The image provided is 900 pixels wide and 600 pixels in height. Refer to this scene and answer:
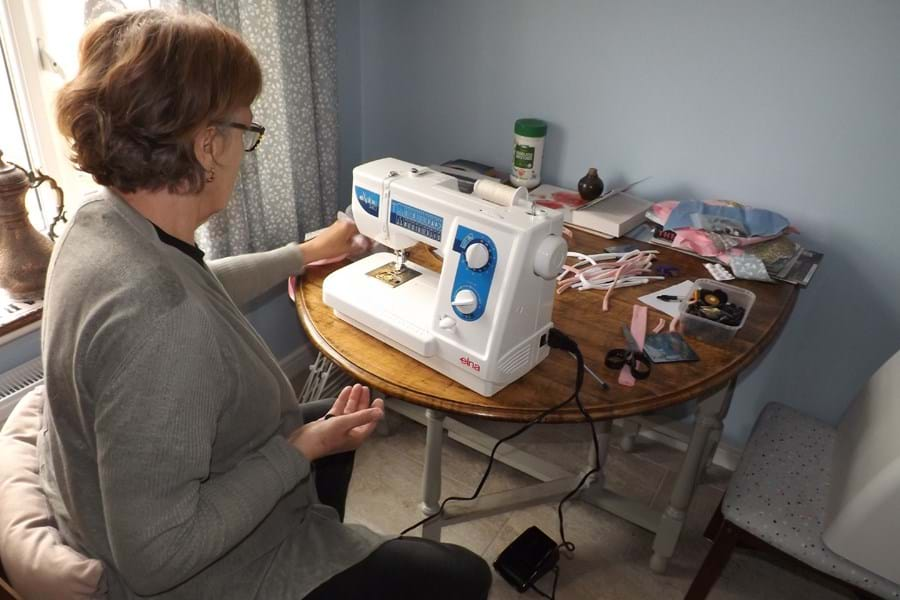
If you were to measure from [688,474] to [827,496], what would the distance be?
32 centimetres

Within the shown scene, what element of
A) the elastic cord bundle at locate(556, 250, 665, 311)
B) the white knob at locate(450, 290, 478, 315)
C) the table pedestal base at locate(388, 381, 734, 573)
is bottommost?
the table pedestal base at locate(388, 381, 734, 573)

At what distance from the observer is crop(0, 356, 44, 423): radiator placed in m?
1.42

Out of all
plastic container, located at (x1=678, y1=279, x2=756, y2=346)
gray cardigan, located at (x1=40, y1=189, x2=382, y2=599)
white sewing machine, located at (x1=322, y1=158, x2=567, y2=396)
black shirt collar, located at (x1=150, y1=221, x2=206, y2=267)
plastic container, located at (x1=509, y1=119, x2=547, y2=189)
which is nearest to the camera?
gray cardigan, located at (x1=40, y1=189, x2=382, y2=599)

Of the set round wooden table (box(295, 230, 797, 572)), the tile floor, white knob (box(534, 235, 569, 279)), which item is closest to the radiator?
round wooden table (box(295, 230, 797, 572))

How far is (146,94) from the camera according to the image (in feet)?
2.74

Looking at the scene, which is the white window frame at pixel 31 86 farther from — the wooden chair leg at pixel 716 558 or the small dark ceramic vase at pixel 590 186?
the wooden chair leg at pixel 716 558

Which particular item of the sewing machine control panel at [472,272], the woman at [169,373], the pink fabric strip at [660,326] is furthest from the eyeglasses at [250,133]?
the pink fabric strip at [660,326]

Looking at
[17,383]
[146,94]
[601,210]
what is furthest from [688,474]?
[17,383]

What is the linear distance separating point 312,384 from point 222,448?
1.18 meters

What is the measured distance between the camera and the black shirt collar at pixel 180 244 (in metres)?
0.93

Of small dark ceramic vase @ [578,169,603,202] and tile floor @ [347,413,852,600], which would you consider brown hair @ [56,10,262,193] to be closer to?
small dark ceramic vase @ [578,169,603,202]

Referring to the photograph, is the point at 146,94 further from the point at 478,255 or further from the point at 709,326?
the point at 709,326

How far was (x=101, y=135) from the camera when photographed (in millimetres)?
854

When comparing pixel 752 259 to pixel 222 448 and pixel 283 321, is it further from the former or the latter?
pixel 283 321
